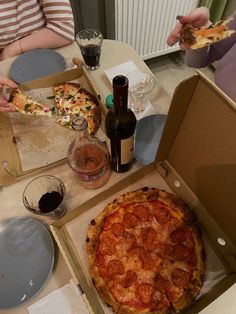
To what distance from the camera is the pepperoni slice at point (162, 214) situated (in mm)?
748

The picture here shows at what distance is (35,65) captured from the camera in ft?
3.62

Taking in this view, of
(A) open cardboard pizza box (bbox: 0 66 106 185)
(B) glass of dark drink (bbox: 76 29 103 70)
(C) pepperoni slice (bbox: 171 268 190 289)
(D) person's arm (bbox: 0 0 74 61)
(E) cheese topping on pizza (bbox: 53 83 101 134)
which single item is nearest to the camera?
(C) pepperoni slice (bbox: 171 268 190 289)

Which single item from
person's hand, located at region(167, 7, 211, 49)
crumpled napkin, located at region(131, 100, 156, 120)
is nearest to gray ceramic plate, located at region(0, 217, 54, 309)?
crumpled napkin, located at region(131, 100, 156, 120)

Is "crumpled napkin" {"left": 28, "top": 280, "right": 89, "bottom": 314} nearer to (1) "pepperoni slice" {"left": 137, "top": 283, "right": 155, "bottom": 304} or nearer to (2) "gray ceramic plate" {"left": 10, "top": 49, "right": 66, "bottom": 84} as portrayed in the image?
(1) "pepperoni slice" {"left": 137, "top": 283, "right": 155, "bottom": 304}

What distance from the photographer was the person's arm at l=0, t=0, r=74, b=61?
1.16 metres

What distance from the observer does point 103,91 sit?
3.40ft

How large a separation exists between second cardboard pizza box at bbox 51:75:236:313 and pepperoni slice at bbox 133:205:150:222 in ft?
0.23

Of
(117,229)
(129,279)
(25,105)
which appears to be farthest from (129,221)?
(25,105)

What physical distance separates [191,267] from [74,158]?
1.35ft

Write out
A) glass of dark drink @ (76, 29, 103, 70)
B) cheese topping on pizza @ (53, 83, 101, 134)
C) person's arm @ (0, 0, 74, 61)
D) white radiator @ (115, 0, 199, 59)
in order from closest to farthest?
1. cheese topping on pizza @ (53, 83, 101, 134)
2. glass of dark drink @ (76, 29, 103, 70)
3. person's arm @ (0, 0, 74, 61)
4. white radiator @ (115, 0, 199, 59)

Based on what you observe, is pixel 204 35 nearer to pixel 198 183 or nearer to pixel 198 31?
pixel 198 31

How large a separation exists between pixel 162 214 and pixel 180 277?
162 millimetres

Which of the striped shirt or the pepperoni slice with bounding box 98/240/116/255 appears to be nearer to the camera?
the pepperoni slice with bounding box 98/240/116/255

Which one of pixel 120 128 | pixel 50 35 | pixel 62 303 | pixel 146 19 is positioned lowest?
pixel 146 19
